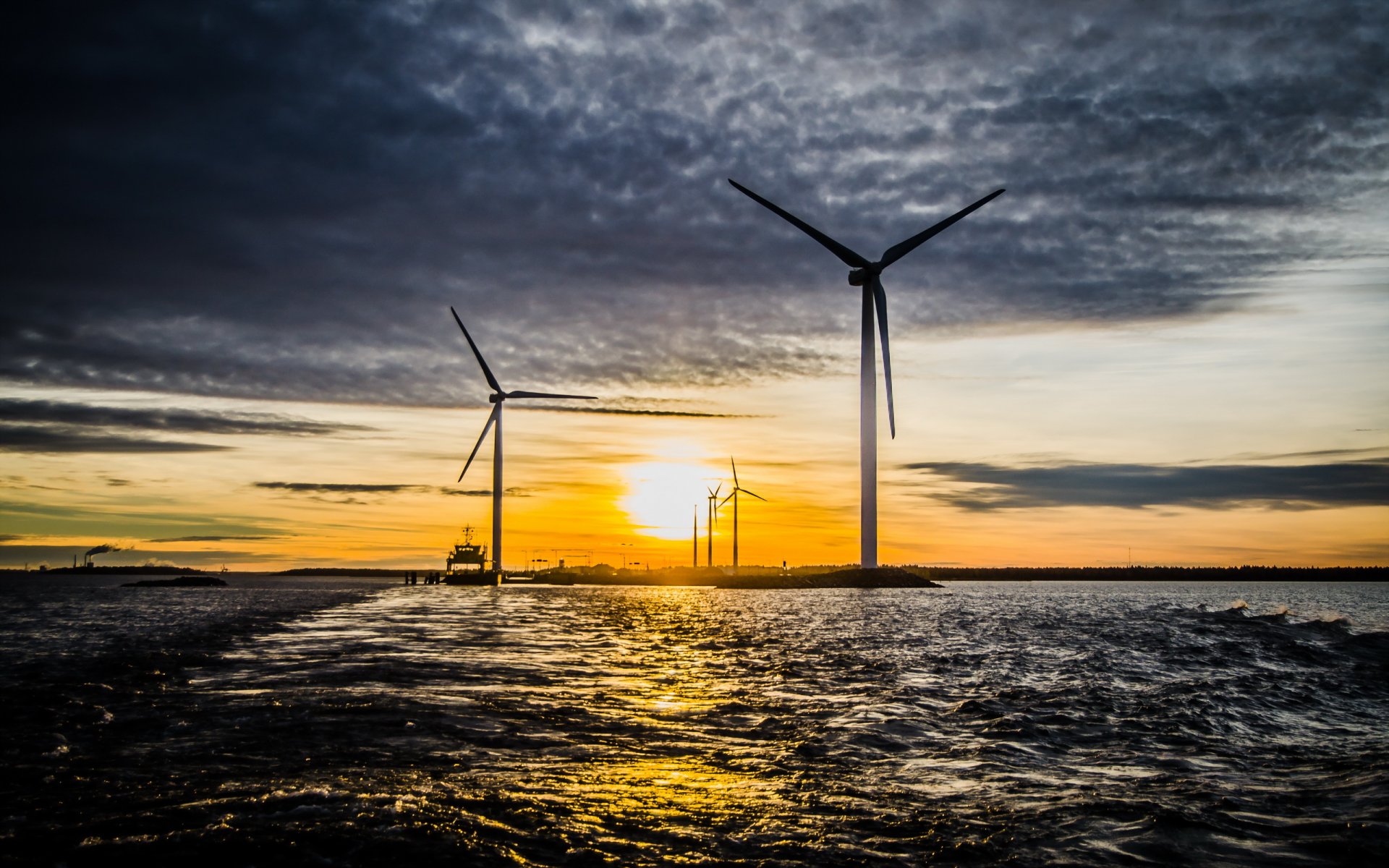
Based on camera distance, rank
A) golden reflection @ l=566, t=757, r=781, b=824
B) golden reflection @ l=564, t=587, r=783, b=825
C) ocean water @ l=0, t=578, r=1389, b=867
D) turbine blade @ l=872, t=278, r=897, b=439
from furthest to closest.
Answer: turbine blade @ l=872, t=278, r=897, b=439 → golden reflection @ l=564, t=587, r=783, b=825 → golden reflection @ l=566, t=757, r=781, b=824 → ocean water @ l=0, t=578, r=1389, b=867

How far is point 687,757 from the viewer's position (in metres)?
15.0

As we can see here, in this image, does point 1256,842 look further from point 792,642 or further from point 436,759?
point 792,642

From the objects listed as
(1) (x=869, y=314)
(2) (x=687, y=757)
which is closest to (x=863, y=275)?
(1) (x=869, y=314)

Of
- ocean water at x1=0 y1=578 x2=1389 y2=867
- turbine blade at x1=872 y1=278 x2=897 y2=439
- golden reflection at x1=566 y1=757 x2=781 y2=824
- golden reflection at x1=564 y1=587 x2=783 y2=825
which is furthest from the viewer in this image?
turbine blade at x1=872 y1=278 x2=897 y2=439

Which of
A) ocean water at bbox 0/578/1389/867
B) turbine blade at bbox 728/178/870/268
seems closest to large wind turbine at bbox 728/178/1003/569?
turbine blade at bbox 728/178/870/268

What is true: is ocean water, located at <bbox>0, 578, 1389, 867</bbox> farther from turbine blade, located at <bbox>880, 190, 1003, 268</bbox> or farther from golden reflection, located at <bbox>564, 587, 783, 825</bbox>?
turbine blade, located at <bbox>880, 190, 1003, 268</bbox>

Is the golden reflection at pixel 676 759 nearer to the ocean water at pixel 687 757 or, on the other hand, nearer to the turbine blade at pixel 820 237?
the ocean water at pixel 687 757

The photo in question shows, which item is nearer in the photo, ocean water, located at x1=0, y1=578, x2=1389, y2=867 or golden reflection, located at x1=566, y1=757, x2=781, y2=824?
ocean water, located at x1=0, y1=578, x2=1389, y2=867

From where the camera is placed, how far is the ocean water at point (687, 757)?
1013 cm

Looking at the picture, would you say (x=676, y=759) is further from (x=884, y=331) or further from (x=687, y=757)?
(x=884, y=331)

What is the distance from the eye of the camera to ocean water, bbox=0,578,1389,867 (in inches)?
399

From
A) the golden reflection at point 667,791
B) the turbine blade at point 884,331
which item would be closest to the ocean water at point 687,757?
the golden reflection at point 667,791

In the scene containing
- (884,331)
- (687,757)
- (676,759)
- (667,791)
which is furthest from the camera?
(884,331)

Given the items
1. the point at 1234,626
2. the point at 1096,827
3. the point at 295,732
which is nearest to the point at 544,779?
the point at 295,732
